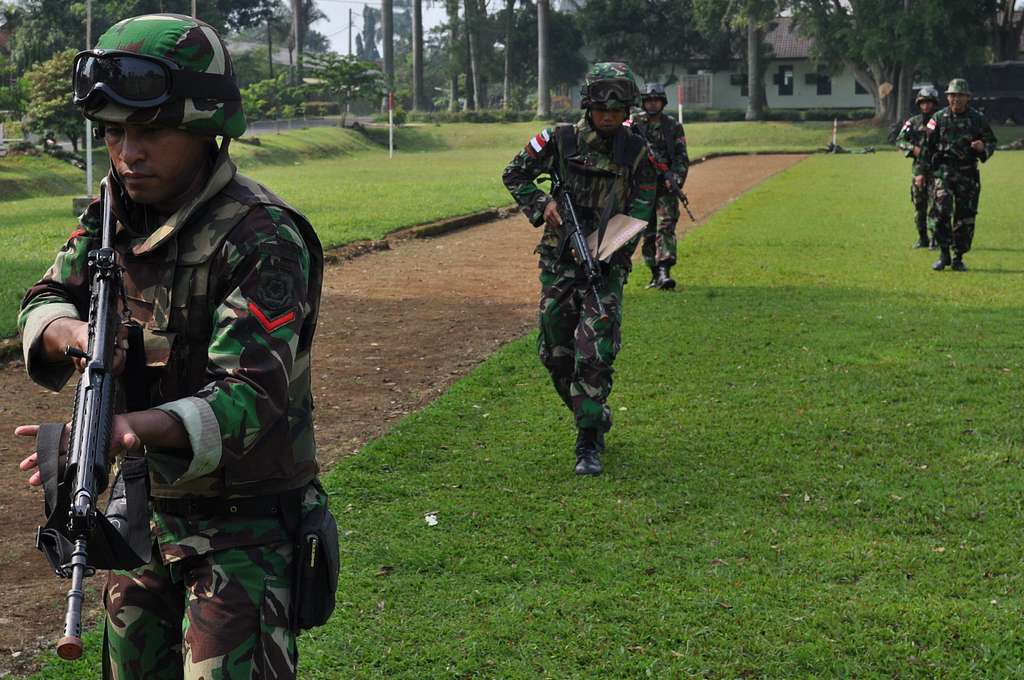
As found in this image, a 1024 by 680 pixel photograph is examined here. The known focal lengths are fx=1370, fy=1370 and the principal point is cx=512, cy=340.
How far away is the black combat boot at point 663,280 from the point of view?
49.0ft

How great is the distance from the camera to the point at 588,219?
7785 mm

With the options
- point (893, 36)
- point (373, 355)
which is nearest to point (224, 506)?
point (373, 355)

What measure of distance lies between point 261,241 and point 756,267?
14.6 metres

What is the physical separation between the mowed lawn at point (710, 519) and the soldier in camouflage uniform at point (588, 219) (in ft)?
1.53

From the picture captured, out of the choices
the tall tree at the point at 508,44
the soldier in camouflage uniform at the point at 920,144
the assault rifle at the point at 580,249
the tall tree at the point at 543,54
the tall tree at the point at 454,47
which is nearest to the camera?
the assault rifle at the point at 580,249

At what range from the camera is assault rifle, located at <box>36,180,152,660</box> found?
2393mm

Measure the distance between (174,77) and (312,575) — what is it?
43.9 inches

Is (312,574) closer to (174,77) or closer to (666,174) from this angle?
(174,77)

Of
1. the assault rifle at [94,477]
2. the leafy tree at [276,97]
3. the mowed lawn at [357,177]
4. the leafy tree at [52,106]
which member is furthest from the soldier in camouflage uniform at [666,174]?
the leafy tree at [276,97]

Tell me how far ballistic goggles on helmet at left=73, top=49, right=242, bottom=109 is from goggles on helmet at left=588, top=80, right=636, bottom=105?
15.5 ft

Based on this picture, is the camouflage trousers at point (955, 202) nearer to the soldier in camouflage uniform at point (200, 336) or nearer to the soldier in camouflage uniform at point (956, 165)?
the soldier in camouflage uniform at point (956, 165)

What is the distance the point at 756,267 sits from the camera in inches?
670

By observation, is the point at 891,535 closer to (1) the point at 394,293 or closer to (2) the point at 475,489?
(2) the point at 475,489

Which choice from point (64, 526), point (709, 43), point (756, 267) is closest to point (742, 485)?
point (64, 526)
